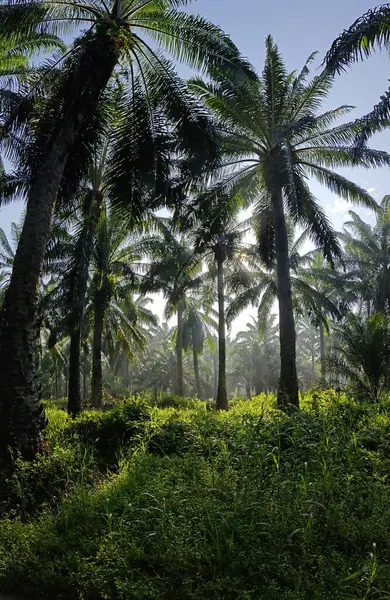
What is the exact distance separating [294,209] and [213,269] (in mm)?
11002

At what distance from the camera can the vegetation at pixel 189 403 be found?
3496 millimetres

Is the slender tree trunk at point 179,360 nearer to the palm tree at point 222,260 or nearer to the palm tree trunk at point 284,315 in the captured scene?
the palm tree at point 222,260

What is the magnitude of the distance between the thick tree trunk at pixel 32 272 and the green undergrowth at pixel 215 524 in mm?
750

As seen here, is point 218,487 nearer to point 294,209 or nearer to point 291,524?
point 291,524

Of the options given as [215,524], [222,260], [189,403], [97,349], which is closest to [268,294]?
[222,260]

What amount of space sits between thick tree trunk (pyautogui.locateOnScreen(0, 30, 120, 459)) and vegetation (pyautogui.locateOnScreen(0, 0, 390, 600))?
3cm

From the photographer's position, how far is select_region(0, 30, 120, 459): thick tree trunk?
636cm

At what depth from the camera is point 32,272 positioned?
6.93m

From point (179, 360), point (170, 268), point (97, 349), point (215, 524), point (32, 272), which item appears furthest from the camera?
point (179, 360)

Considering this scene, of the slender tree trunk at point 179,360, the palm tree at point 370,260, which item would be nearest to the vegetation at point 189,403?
the slender tree trunk at point 179,360

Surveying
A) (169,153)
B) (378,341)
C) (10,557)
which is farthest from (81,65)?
(378,341)

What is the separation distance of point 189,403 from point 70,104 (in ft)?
51.9

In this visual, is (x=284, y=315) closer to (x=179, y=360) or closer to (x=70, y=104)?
(x=70, y=104)

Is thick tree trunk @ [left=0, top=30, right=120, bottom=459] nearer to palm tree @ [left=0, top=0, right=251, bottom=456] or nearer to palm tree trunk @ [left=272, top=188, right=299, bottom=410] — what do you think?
palm tree @ [left=0, top=0, right=251, bottom=456]
